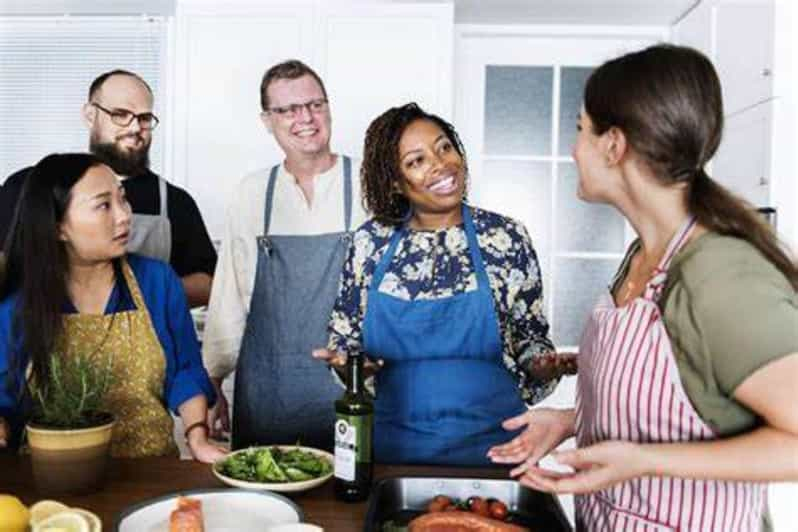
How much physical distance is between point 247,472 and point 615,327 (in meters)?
0.64

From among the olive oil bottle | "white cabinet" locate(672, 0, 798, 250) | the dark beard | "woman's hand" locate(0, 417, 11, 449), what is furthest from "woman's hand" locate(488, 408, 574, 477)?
the dark beard

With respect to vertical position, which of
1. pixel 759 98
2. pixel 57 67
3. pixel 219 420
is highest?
pixel 57 67

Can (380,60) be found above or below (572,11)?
below

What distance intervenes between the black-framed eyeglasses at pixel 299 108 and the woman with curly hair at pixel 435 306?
1.79ft

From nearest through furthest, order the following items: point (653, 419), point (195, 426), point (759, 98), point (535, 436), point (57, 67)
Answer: point (653, 419) → point (535, 436) → point (195, 426) → point (759, 98) → point (57, 67)

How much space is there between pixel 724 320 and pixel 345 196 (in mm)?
1539

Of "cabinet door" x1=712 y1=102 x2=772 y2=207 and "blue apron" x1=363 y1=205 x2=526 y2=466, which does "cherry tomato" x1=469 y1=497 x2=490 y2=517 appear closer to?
"blue apron" x1=363 y1=205 x2=526 y2=466

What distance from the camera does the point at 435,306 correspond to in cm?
167

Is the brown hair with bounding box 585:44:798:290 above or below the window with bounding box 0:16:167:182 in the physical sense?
below

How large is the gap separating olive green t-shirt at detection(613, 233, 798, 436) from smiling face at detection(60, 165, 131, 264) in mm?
1125

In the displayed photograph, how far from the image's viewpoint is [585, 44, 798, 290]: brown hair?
3.10 ft

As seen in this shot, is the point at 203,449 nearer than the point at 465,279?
Yes

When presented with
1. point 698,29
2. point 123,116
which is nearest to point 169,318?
point 123,116

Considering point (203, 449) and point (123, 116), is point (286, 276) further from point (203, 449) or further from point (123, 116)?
point (203, 449)
